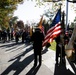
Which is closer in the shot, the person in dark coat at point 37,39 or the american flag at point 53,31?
the american flag at point 53,31

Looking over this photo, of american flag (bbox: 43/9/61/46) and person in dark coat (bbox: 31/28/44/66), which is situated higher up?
american flag (bbox: 43/9/61/46)

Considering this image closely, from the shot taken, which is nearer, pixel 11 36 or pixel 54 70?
pixel 54 70

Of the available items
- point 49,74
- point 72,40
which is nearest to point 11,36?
point 49,74

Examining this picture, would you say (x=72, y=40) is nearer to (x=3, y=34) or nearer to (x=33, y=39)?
(x=33, y=39)

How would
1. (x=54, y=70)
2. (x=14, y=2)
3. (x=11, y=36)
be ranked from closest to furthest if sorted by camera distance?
(x=54, y=70) < (x=14, y=2) < (x=11, y=36)

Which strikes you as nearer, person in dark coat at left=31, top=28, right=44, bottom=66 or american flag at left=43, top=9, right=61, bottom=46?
american flag at left=43, top=9, right=61, bottom=46

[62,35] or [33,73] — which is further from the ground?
[62,35]

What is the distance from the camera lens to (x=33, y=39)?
11969mm

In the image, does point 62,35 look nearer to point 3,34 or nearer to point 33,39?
point 33,39

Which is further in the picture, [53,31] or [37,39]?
[37,39]

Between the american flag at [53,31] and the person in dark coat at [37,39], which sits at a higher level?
the american flag at [53,31]

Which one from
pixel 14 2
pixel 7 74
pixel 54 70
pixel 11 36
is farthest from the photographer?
pixel 11 36

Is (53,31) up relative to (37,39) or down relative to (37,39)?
up

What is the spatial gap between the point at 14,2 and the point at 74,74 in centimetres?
2386
